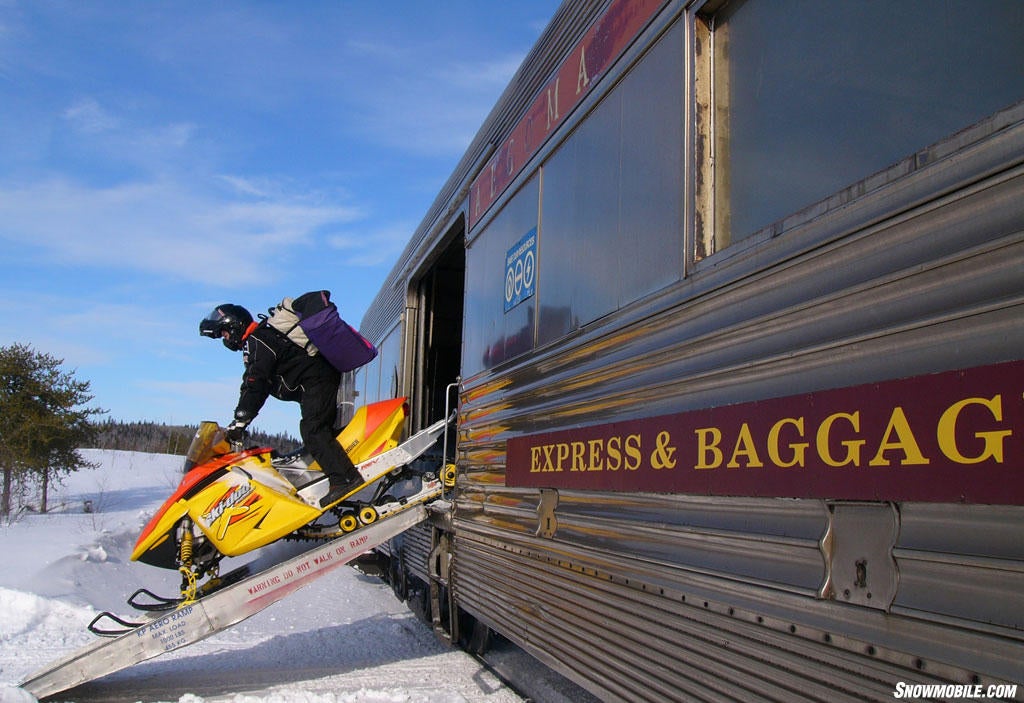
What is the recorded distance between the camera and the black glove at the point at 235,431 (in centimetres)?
457

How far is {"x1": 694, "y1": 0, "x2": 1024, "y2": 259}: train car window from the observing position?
139cm

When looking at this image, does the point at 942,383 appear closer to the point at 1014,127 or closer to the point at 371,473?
the point at 1014,127

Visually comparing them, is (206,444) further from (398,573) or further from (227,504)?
(398,573)

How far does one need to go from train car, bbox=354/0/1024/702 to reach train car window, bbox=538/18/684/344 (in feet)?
0.04

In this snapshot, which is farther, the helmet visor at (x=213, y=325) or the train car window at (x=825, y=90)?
the helmet visor at (x=213, y=325)

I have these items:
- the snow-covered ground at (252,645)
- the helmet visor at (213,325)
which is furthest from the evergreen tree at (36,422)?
the helmet visor at (213,325)

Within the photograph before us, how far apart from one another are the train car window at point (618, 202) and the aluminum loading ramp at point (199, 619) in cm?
188

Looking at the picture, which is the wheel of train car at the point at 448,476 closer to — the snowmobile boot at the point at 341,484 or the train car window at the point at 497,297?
the snowmobile boot at the point at 341,484

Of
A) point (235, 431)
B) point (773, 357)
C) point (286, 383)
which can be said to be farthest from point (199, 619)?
point (773, 357)

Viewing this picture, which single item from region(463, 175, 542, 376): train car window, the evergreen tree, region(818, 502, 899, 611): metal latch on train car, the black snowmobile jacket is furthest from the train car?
the evergreen tree

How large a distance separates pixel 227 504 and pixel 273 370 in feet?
2.69

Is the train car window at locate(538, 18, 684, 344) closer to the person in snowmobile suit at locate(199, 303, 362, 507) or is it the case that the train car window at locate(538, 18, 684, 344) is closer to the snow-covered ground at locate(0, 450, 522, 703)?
the person in snowmobile suit at locate(199, 303, 362, 507)

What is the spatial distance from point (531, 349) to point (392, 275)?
12.9 feet

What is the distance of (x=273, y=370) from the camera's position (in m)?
4.64
